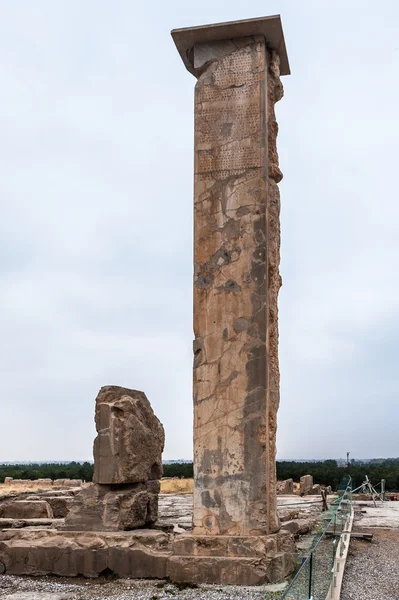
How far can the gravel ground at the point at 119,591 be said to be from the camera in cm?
671

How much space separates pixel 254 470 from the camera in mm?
7609

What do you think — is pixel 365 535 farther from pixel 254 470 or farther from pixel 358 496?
pixel 358 496

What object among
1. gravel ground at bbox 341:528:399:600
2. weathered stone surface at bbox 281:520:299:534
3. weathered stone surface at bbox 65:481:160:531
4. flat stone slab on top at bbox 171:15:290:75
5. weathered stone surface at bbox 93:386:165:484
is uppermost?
flat stone slab on top at bbox 171:15:290:75

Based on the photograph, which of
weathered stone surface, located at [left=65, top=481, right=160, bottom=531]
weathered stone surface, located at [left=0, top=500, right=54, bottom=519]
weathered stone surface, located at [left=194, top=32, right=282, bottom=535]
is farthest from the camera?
weathered stone surface, located at [left=0, top=500, right=54, bottom=519]

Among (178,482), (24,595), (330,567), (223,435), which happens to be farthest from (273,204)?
(178,482)

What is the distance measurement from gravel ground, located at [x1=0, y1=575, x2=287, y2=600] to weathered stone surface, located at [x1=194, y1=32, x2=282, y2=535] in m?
0.77

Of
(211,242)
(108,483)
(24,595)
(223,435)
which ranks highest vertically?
(211,242)

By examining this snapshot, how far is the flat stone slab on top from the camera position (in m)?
8.20

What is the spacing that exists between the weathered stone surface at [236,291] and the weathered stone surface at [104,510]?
1.39 meters

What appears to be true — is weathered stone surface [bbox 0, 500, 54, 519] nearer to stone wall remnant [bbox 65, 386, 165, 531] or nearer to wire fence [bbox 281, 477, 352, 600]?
stone wall remnant [bbox 65, 386, 165, 531]

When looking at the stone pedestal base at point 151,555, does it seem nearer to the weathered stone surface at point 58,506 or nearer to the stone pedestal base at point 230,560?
the stone pedestal base at point 230,560

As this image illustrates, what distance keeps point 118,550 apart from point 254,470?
71.6 inches

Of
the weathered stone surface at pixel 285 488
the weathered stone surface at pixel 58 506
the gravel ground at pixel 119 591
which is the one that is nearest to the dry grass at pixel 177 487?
the weathered stone surface at pixel 285 488

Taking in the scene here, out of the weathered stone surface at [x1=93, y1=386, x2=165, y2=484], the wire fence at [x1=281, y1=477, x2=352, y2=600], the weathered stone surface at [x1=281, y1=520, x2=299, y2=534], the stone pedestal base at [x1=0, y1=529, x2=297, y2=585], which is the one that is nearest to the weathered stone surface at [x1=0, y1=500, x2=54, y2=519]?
the weathered stone surface at [x1=93, y1=386, x2=165, y2=484]
